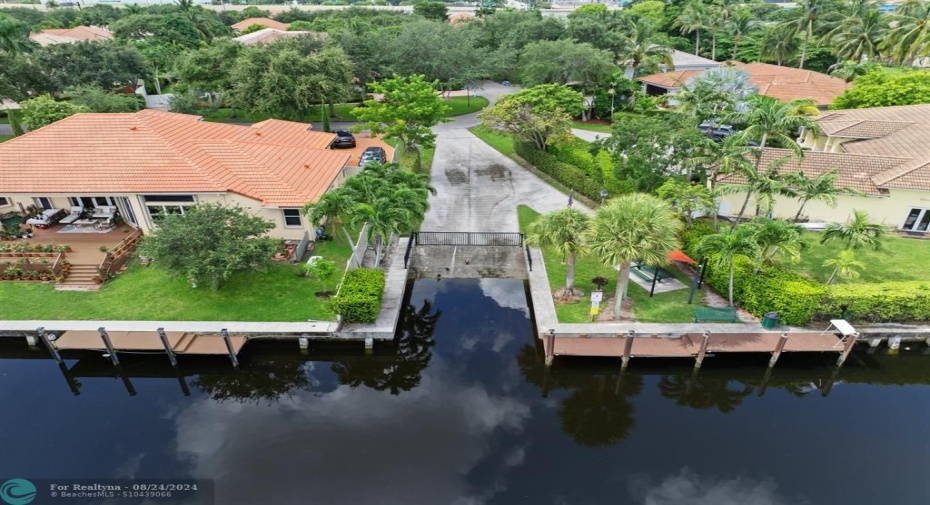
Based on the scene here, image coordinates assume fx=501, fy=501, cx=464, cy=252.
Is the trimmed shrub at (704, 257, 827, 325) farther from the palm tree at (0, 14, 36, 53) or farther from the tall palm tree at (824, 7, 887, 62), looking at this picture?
the palm tree at (0, 14, 36, 53)

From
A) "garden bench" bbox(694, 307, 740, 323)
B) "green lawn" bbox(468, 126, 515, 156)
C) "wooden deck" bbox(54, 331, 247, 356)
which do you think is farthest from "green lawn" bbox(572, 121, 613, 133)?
"wooden deck" bbox(54, 331, 247, 356)

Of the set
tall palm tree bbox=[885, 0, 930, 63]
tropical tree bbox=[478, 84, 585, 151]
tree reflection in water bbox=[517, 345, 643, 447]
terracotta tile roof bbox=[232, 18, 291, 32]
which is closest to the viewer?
tree reflection in water bbox=[517, 345, 643, 447]

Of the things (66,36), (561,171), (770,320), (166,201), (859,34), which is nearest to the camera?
(770,320)

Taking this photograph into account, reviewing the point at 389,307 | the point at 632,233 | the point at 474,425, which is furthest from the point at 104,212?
the point at 632,233

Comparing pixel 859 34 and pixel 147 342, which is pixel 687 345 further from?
pixel 859 34

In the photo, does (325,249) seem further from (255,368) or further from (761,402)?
(761,402)

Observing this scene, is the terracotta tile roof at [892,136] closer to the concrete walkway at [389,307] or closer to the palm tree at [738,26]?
the concrete walkway at [389,307]

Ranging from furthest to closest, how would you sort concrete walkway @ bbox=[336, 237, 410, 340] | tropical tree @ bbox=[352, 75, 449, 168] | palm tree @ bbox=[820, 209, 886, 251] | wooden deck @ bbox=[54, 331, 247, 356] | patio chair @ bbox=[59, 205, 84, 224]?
tropical tree @ bbox=[352, 75, 449, 168] → patio chair @ bbox=[59, 205, 84, 224] → palm tree @ bbox=[820, 209, 886, 251] → concrete walkway @ bbox=[336, 237, 410, 340] → wooden deck @ bbox=[54, 331, 247, 356]
